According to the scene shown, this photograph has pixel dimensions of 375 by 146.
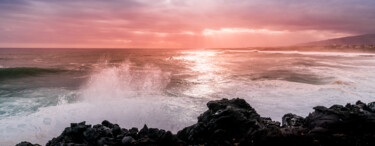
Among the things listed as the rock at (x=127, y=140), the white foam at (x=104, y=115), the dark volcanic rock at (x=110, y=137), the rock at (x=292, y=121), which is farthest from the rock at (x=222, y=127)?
the white foam at (x=104, y=115)

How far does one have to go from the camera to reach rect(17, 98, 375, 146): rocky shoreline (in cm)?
686

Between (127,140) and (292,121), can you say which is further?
(292,121)

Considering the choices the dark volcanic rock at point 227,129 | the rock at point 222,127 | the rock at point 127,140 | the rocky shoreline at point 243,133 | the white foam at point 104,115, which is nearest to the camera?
the rocky shoreline at point 243,133

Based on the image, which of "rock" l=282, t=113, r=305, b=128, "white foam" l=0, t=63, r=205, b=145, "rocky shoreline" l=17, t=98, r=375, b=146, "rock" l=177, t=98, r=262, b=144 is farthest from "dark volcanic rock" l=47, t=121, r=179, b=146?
"rock" l=282, t=113, r=305, b=128

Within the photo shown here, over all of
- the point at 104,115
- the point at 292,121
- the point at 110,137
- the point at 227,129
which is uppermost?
the point at 227,129

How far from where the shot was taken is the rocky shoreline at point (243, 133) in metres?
6.86

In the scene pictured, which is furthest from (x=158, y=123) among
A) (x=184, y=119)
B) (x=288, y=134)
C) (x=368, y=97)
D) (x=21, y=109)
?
(x=368, y=97)

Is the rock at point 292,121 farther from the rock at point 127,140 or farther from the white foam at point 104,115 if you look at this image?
the rock at point 127,140

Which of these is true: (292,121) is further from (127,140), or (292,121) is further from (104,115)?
(104,115)

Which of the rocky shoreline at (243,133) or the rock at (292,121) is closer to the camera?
the rocky shoreline at (243,133)

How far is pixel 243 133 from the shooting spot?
303 inches

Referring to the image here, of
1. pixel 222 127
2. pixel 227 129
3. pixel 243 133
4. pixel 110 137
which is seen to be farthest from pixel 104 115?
pixel 243 133

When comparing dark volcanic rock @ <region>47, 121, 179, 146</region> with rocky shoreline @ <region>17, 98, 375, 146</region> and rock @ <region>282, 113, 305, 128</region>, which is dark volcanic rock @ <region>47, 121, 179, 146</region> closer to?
rocky shoreline @ <region>17, 98, 375, 146</region>

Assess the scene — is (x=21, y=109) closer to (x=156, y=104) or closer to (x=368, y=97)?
(x=156, y=104)
